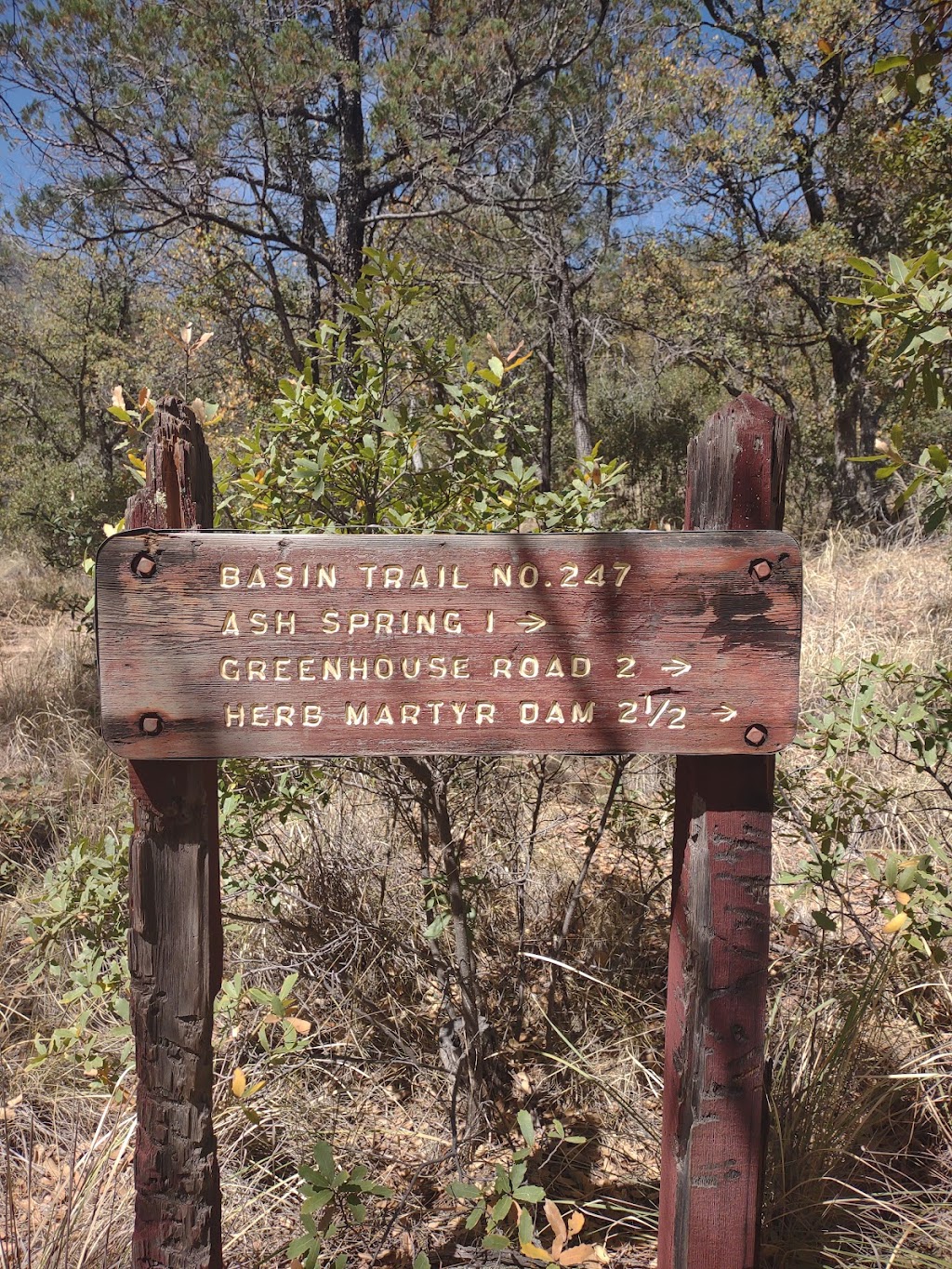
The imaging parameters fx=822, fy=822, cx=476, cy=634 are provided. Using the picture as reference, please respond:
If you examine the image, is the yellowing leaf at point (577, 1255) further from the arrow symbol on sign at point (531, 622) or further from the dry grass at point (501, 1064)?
the arrow symbol on sign at point (531, 622)

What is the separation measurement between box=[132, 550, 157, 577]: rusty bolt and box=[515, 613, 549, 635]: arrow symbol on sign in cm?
58

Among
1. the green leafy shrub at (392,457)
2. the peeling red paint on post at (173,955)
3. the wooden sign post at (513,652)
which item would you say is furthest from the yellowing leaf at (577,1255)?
the green leafy shrub at (392,457)

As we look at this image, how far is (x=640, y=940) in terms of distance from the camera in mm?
2826

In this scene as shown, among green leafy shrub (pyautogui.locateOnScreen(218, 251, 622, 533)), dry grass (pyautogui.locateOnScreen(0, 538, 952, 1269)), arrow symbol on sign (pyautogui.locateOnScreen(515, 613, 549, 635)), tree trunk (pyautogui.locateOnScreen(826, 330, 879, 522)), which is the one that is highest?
tree trunk (pyautogui.locateOnScreen(826, 330, 879, 522))

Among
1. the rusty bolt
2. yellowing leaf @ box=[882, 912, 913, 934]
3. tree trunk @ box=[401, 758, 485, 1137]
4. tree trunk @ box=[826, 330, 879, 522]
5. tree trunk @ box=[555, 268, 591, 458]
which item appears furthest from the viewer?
tree trunk @ box=[826, 330, 879, 522]

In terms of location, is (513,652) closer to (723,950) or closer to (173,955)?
(723,950)

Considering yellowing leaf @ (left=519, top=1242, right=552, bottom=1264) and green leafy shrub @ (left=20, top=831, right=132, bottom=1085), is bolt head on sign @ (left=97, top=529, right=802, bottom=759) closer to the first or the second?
yellowing leaf @ (left=519, top=1242, right=552, bottom=1264)

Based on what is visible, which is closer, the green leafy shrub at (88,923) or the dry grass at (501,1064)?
the dry grass at (501,1064)

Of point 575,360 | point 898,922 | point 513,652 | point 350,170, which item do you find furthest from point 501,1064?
point 575,360

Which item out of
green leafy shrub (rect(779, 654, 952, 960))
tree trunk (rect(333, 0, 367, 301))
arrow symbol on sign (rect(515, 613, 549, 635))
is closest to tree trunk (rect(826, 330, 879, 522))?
tree trunk (rect(333, 0, 367, 301))

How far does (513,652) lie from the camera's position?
1312 mm

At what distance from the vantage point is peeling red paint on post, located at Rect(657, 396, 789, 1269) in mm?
1336

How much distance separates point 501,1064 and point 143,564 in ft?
5.97

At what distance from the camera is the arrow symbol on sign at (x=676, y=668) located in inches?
51.5
